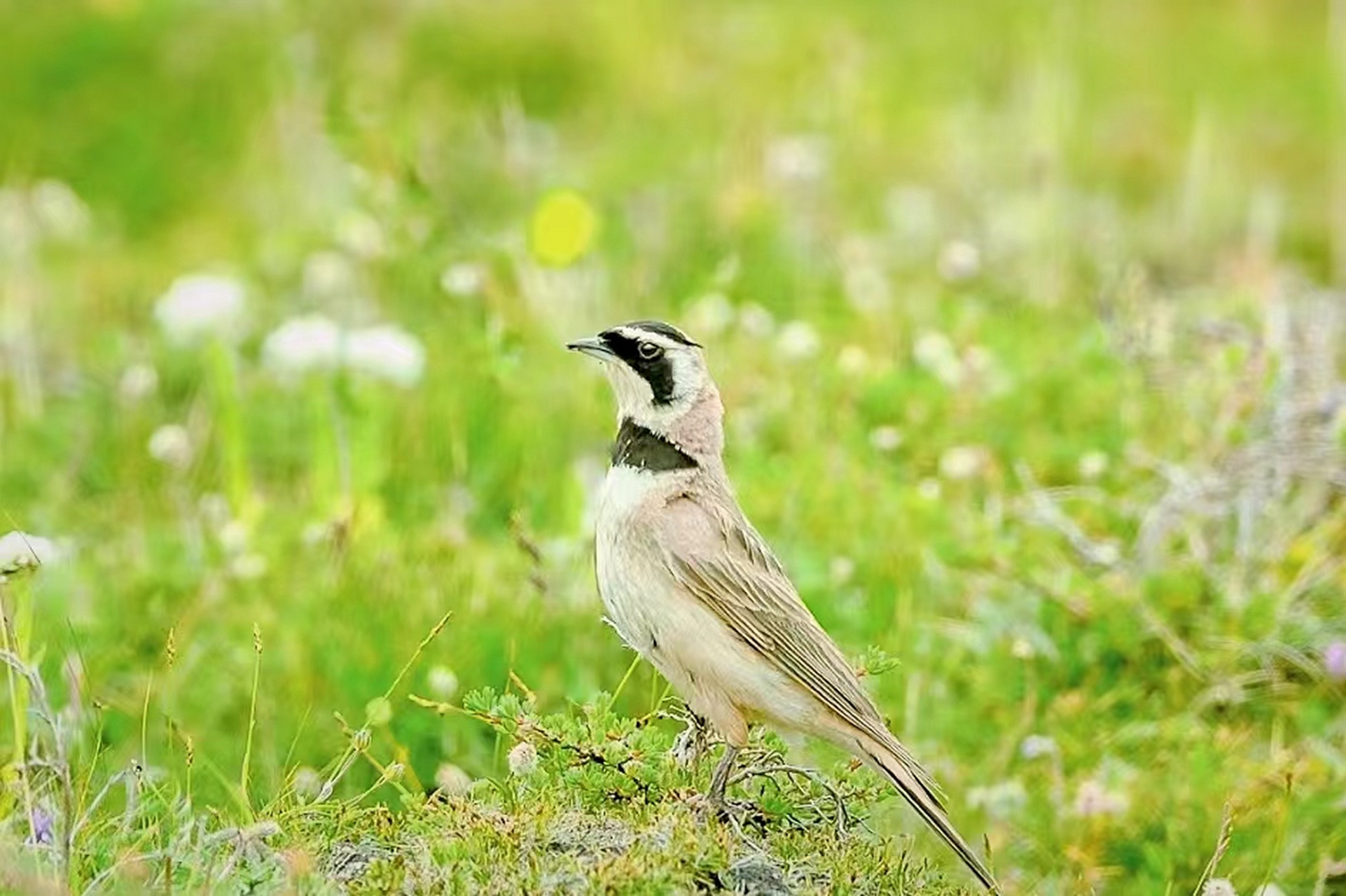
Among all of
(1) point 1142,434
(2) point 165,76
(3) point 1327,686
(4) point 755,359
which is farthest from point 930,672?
(2) point 165,76

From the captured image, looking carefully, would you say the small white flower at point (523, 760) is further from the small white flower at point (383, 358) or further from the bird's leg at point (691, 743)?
the small white flower at point (383, 358)

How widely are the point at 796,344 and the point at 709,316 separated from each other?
0.99 ft

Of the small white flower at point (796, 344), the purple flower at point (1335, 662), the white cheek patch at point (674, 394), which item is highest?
the white cheek patch at point (674, 394)

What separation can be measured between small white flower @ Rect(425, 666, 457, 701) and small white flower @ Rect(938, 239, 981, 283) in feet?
10.9

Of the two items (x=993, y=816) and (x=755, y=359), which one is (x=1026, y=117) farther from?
(x=993, y=816)

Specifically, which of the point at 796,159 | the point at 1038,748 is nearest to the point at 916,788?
the point at 1038,748

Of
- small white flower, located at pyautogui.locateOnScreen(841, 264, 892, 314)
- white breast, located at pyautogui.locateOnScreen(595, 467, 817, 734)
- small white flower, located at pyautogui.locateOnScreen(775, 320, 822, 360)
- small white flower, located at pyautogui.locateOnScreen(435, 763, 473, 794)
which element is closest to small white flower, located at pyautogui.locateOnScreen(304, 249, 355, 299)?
small white flower, located at pyautogui.locateOnScreen(775, 320, 822, 360)

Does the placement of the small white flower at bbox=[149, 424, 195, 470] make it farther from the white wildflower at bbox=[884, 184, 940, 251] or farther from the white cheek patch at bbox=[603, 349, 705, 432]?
the white wildflower at bbox=[884, 184, 940, 251]

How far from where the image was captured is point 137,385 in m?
7.43

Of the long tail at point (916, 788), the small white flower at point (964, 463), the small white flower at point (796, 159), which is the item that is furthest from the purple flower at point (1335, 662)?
the small white flower at point (796, 159)

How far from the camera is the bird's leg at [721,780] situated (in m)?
3.93

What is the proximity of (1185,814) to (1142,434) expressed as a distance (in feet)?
6.18

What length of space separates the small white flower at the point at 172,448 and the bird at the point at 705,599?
2.59 m

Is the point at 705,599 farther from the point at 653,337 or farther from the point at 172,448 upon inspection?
the point at 172,448
